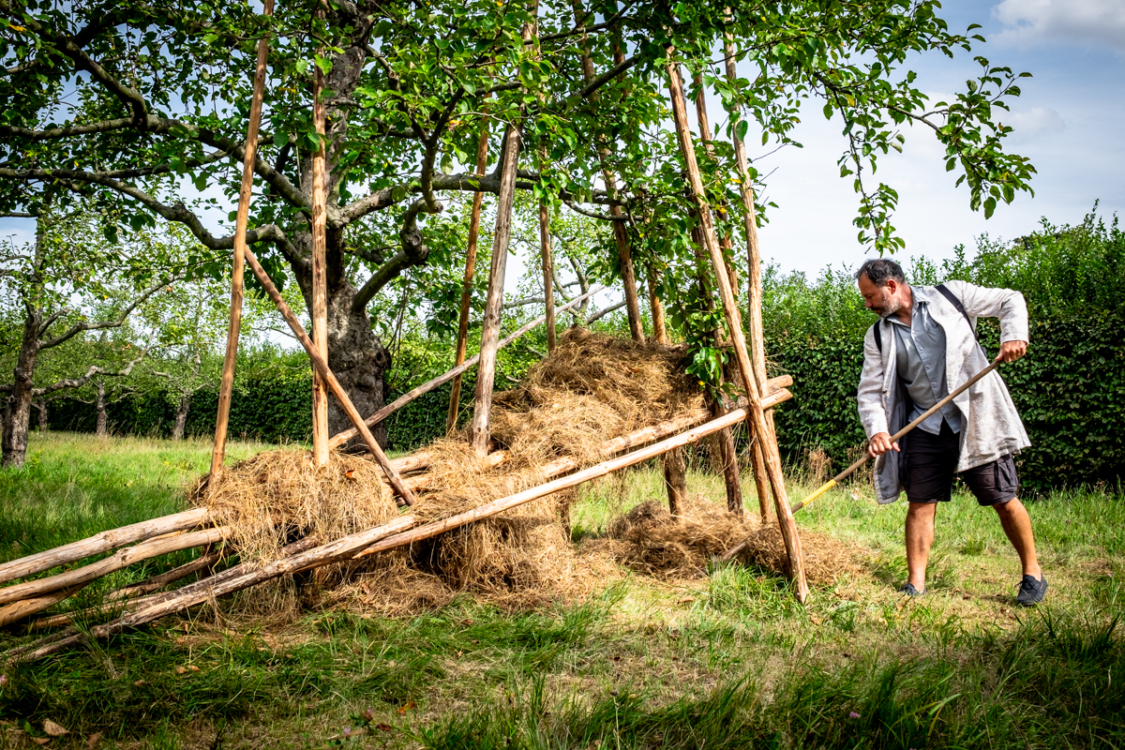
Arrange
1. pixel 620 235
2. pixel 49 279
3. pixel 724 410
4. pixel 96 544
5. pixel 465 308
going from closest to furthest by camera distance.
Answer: pixel 96 544, pixel 724 410, pixel 620 235, pixel 465 308, pixel 49 279

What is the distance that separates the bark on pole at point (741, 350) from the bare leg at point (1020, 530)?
44.4 inches

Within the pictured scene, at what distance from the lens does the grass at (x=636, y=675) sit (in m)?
2.35

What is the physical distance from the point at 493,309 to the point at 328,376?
1221mm

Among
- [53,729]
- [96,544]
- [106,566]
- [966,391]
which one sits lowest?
[53,729]

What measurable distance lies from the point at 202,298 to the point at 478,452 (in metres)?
14.5

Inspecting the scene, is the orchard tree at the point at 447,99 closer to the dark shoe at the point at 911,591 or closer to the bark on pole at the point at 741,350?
the bark on pole at the point at 741,350

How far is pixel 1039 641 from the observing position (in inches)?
122

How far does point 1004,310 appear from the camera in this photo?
3.90m

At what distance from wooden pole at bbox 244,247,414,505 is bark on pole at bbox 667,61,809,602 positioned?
2169mm

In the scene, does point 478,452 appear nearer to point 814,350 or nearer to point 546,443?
point 546,443

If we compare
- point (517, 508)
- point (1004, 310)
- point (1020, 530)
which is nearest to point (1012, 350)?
point (1004, 310)

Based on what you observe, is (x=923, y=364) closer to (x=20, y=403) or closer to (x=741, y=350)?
(x=741, y=350)

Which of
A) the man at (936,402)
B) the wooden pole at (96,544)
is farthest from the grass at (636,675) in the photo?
the man at (936,402)

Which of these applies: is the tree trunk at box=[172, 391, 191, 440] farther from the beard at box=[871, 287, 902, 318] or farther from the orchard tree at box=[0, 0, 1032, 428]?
the beard at box=[871, 287, 902, 318]
